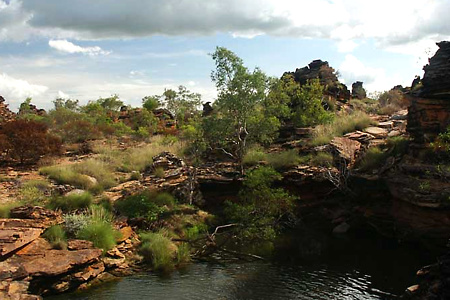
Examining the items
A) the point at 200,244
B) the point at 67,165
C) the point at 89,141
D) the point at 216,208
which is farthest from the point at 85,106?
the point at 200,244

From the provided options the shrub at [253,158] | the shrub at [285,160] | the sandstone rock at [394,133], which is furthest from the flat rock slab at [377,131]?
the shrub at [253,158]

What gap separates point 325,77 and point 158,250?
24235mm

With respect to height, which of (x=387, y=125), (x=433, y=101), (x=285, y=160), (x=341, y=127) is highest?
(x=433, y=101)

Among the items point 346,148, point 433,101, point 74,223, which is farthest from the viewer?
point 346,148

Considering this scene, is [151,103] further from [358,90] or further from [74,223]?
[74,223]

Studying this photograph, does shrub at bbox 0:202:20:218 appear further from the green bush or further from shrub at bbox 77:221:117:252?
shrub at bbox 77:221:117:252

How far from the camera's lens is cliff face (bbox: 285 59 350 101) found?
34062 mm

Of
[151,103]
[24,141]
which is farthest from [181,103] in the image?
[24,141]

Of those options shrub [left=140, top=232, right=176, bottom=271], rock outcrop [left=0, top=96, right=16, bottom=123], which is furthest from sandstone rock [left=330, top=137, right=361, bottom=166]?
rock outcrop [left=0, top=96, right=16, bottom=123]

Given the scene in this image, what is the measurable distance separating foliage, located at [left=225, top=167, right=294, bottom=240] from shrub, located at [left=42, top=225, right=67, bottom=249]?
6.69 meters

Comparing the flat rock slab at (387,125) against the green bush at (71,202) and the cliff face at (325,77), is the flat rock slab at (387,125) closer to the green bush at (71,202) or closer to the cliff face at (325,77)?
the cliff face at (325,77)

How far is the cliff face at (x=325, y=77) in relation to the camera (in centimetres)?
3406

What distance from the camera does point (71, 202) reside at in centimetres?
1730

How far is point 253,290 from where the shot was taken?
41.9ft
